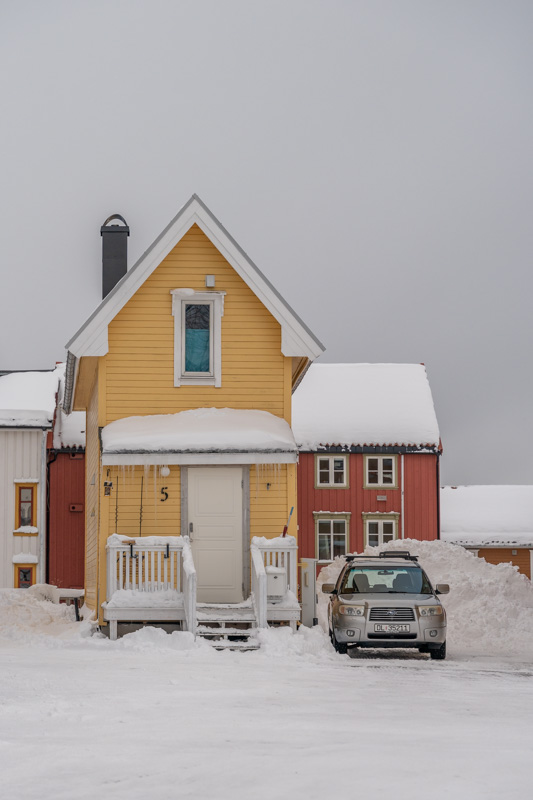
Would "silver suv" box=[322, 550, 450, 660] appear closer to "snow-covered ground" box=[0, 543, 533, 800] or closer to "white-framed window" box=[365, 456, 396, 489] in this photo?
"snow-covered ground" box=[0, 543, 533, 800]

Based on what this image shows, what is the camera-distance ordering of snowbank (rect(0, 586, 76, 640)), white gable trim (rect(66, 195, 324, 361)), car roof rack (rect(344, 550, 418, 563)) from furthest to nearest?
white gable trim (rect(66, 195, 324, 361))
car roof rack (rect(344, 550, 418, 563))
snowbank (rect(0, 586, 76, 640))

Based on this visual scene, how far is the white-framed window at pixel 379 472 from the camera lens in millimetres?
42656

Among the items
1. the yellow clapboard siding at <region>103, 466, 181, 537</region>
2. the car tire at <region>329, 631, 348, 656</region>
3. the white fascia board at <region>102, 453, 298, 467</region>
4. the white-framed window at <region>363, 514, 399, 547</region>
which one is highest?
the white fascia board at <region>102, 453, 298, 467</region>

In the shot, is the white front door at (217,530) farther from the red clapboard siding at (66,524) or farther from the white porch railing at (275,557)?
the red clapboard siding at (66,524)

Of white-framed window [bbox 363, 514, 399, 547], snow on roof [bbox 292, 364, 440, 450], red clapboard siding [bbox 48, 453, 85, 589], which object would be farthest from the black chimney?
white-framed window [bbox 363, 514, 399, 547]

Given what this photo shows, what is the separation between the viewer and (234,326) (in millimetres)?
21781

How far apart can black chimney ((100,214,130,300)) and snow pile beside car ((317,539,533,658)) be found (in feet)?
31.9

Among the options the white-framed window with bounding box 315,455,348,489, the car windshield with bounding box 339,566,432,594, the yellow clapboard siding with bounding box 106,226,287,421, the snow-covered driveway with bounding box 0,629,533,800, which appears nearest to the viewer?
the snow-covered driveway with bounding box 0,629,533,800

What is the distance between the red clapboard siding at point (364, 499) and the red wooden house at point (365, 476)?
0.04 meters

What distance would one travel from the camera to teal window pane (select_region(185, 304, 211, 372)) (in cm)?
2177

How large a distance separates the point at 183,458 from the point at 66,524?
55.0 ft

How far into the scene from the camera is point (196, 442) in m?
20.4

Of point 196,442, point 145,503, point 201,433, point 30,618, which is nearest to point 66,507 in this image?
point 30,618

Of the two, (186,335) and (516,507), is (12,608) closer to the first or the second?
(186,335)
